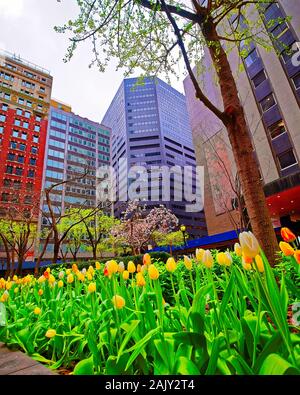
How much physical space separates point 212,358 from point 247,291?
0.59m

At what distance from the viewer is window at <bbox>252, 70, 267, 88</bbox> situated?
75.4 feet

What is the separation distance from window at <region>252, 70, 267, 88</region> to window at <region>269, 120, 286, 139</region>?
17.0 ft

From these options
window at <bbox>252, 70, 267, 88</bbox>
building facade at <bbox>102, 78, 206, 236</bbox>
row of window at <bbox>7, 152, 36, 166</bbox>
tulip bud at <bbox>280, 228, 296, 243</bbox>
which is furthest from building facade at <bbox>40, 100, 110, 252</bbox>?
tulip bud at <bbox>280, 228, 296, 243</bbox>

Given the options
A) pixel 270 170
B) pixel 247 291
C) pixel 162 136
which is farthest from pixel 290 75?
pixel 162 136

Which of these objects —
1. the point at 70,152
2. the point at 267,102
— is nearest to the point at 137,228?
the point at 267,102

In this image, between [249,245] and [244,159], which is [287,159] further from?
[249,245]

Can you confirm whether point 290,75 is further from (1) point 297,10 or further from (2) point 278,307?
(2) point 278,307

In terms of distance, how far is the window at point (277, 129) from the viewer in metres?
21.0

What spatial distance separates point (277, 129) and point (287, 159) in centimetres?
334

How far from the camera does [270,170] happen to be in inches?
843

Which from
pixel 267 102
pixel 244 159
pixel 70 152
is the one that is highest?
pixel 70 152

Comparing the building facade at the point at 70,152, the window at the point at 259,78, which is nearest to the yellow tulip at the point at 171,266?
the window at the point at 259,78

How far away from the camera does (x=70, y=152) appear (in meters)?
73.4

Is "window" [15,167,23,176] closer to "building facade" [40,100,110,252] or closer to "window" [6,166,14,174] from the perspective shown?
"window" [6,166,14,174]
